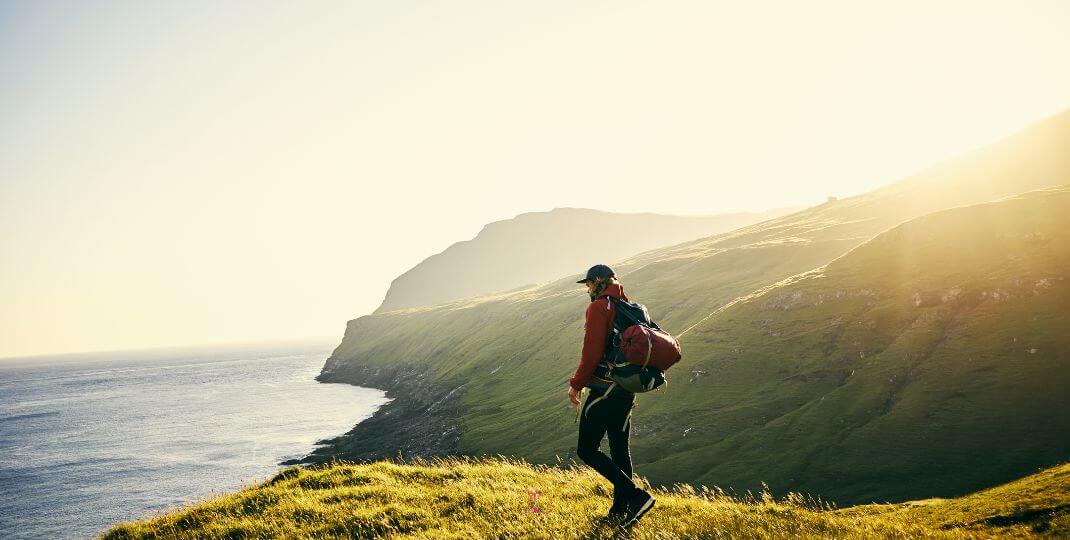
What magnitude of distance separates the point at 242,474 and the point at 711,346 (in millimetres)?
59672

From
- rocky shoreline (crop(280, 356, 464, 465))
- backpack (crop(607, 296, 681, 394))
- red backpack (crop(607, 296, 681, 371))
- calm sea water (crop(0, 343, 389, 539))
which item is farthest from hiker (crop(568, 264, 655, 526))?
calm sea water (crop(0, 343, 389, 539))

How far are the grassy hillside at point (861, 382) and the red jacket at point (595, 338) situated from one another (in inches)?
1395

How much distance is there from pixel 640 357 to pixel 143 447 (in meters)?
111

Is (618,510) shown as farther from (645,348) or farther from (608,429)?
(645,348)

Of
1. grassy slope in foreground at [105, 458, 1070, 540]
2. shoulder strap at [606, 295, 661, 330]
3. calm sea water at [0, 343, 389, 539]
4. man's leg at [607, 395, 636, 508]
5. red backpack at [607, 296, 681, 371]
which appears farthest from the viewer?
calm sea water at [0, 343, 389, 539]

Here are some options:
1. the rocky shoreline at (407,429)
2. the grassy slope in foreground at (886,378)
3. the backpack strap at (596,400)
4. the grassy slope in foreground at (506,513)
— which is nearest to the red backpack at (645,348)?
the backpack strap at (596,400)

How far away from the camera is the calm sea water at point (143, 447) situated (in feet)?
199

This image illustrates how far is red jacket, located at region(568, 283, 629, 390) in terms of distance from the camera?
8.22m

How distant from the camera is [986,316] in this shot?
4678 cm

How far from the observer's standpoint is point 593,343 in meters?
8.29

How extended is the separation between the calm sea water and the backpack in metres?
55.5

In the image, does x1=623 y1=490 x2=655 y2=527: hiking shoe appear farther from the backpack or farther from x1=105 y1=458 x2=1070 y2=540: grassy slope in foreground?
the backpack

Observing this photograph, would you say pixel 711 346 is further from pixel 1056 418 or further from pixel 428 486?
pixel 428 486

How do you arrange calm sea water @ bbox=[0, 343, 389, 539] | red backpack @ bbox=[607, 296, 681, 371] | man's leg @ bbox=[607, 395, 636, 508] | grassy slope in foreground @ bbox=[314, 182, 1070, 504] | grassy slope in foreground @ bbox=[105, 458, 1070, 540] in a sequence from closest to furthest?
1. red backpack @ bbox=[607, 296, 681, 371]
2. grassy slope in foreground @ bbox=[105, 458, 1070, 540]
3. man's leg @ bbox=[607, 395, 636, 508]
4. grassy slope in foreground @ bbox=[314, 182, 1070, 504]
5. calm sea water @ bbox=[0, 343, 389, 539]
